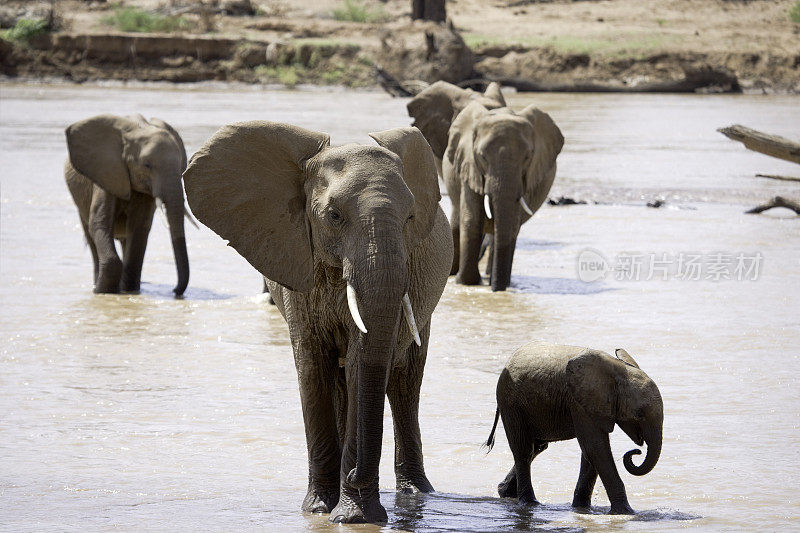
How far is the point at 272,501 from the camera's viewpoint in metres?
5.62

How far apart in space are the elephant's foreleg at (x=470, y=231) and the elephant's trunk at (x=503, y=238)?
296 millimetres

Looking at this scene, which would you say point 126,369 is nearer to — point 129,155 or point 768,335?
point 129,155

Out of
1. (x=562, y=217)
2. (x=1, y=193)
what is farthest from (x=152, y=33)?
(x=562, y=217)

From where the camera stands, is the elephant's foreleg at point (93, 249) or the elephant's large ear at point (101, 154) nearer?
the elephant's large ear at point (101, 154)

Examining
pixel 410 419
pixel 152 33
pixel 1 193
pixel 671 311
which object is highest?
pixel 410 419

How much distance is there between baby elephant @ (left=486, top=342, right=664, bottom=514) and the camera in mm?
5398

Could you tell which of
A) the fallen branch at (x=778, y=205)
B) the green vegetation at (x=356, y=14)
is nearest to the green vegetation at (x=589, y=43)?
the green vegetation at (x=356, y=14)

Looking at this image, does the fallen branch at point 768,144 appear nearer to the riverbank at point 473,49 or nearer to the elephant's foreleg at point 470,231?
the elephant's foreleg at point 470,231

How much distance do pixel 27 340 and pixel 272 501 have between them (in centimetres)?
426

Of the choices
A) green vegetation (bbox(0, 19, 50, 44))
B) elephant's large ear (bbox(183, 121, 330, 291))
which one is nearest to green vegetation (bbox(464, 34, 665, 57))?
green vegetation (bbox(0, 19, 50, 44))

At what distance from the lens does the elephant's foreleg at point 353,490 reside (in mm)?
4953

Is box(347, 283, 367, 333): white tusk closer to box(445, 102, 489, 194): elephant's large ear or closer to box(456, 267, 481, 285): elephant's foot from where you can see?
box(445, 102, 489, 194): elephant's large ear

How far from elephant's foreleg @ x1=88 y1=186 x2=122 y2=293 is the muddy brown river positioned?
18cm

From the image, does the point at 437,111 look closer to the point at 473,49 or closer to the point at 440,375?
the point at 440,375
